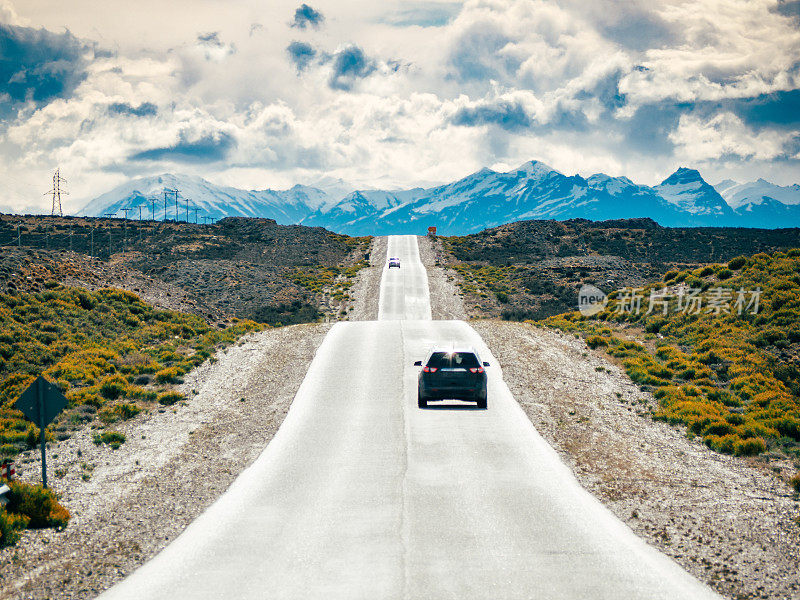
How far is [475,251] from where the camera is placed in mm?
89750

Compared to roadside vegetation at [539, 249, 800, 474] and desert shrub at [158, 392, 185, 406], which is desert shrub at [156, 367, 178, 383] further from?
roadside vegetation at [539, 249, 800, 474]

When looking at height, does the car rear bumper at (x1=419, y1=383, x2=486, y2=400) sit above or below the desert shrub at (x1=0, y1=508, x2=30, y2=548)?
above

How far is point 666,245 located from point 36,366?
8455 cm

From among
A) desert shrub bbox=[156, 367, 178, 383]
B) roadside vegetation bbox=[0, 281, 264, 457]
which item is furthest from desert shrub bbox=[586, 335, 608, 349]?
desert shrub bbox=[156, 367, 178, 383]

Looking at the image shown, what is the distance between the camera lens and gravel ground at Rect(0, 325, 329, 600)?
904 centimetres

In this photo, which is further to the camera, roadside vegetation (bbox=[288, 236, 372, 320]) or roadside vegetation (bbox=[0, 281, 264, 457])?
roadside vegetation (bbox=[288, 236, 372, 320])

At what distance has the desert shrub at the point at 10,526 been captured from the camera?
9.70 meters

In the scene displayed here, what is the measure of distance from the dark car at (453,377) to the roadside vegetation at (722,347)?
5305 mm

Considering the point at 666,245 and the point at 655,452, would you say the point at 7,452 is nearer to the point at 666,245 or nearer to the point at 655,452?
the point at 655,452

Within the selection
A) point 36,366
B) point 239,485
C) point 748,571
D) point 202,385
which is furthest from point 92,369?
point 748,571

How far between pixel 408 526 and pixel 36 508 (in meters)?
6.24

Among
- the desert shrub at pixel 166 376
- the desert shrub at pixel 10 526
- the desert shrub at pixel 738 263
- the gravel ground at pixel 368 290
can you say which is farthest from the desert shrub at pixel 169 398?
the desert shrub at pixel 738 263

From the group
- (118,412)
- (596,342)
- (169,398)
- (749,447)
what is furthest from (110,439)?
(596,342)

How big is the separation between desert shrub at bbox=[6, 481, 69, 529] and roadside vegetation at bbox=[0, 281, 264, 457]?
4942mm
